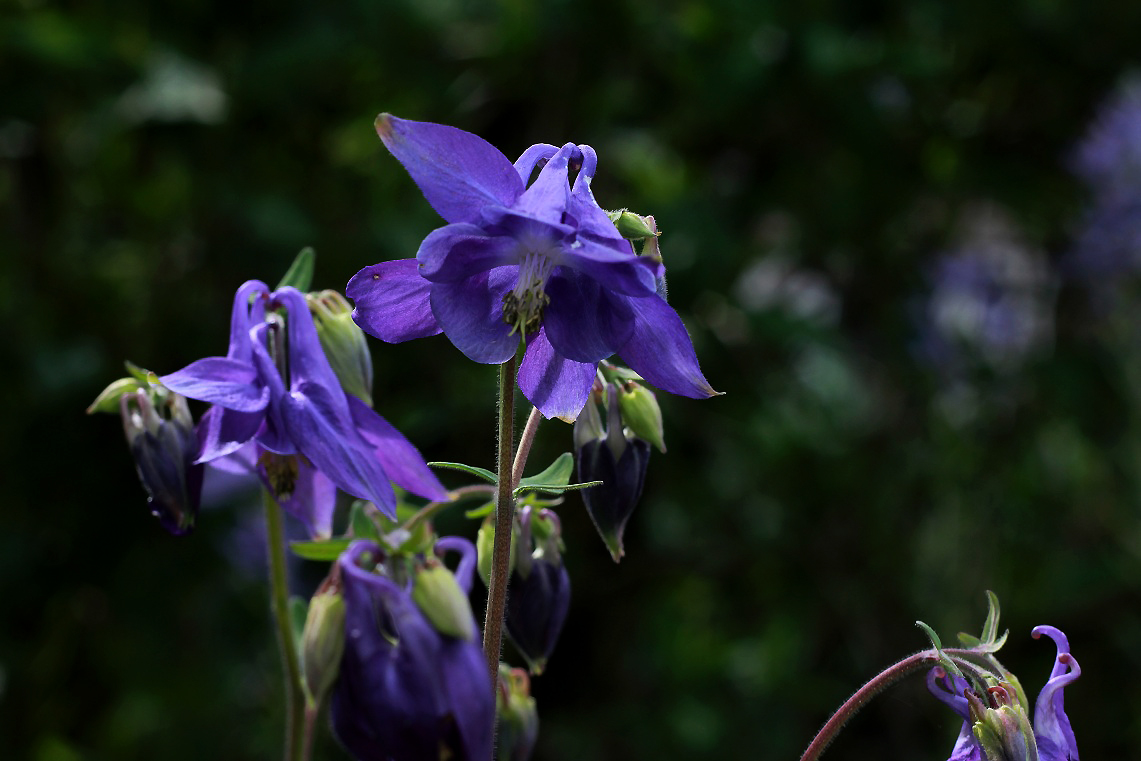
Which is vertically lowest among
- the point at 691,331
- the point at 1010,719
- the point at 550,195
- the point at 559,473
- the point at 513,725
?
the point at 691,331

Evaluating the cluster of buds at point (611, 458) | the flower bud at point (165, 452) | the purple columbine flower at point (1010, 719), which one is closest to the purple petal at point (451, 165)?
the cluster of buds at point (611, 458)

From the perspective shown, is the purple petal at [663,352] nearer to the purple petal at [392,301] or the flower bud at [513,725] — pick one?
the purple petal at [392,301]

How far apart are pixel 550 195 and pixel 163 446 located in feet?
1.26

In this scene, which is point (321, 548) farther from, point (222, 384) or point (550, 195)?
point (550, 195)

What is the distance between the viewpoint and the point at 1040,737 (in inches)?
31.9

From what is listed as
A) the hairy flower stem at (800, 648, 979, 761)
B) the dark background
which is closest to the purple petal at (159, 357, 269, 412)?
the hairy flower stem at (800, 648, 979, 761)

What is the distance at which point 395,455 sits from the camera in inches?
33.2

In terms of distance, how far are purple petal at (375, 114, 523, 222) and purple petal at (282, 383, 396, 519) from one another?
191 mm

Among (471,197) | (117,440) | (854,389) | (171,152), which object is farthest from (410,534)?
(854,389)

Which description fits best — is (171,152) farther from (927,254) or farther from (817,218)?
(927,254)

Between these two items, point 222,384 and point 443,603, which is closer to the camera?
point 443,603

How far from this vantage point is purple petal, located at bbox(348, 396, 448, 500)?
0.84 m

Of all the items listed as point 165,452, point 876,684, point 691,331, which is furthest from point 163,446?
point 691,331

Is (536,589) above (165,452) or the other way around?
the other way around
